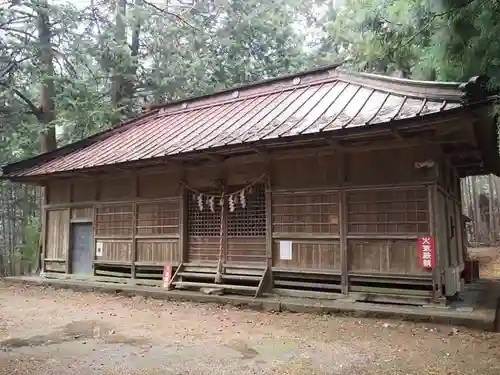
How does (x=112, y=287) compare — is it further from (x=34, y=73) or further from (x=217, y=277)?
(x=34, y=73)

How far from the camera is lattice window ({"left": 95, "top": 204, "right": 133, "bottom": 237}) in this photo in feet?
39.4

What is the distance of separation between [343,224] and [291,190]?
139cm

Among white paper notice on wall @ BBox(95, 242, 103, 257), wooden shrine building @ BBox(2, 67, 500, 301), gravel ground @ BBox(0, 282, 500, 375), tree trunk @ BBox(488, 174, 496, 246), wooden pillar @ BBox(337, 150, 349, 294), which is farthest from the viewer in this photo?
tree trunk @ BBox(488, 174, 496, 246)

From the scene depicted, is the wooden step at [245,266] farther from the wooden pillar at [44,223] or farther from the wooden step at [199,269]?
the wooden pillar at [44,223]

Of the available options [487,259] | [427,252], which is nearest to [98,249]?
[427,252]

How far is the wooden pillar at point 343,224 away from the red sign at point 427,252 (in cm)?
143

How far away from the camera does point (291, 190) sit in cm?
941

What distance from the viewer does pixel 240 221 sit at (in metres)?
10.2

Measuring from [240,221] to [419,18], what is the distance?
5.88 m

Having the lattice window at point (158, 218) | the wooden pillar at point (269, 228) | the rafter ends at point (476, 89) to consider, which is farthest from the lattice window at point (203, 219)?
the rafter ends at point (476, 89)

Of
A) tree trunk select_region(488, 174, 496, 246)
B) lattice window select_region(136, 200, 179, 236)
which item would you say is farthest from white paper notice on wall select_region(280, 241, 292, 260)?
tree trunk select_region(488, 174, 496, 246)

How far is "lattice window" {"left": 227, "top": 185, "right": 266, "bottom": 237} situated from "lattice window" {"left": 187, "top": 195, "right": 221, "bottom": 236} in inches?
16.0

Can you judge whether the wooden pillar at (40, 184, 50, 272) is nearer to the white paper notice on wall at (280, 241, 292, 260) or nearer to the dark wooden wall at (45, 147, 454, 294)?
the dark wooden wall at (45, 147, 454, 294)

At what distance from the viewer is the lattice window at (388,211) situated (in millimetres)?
8047
